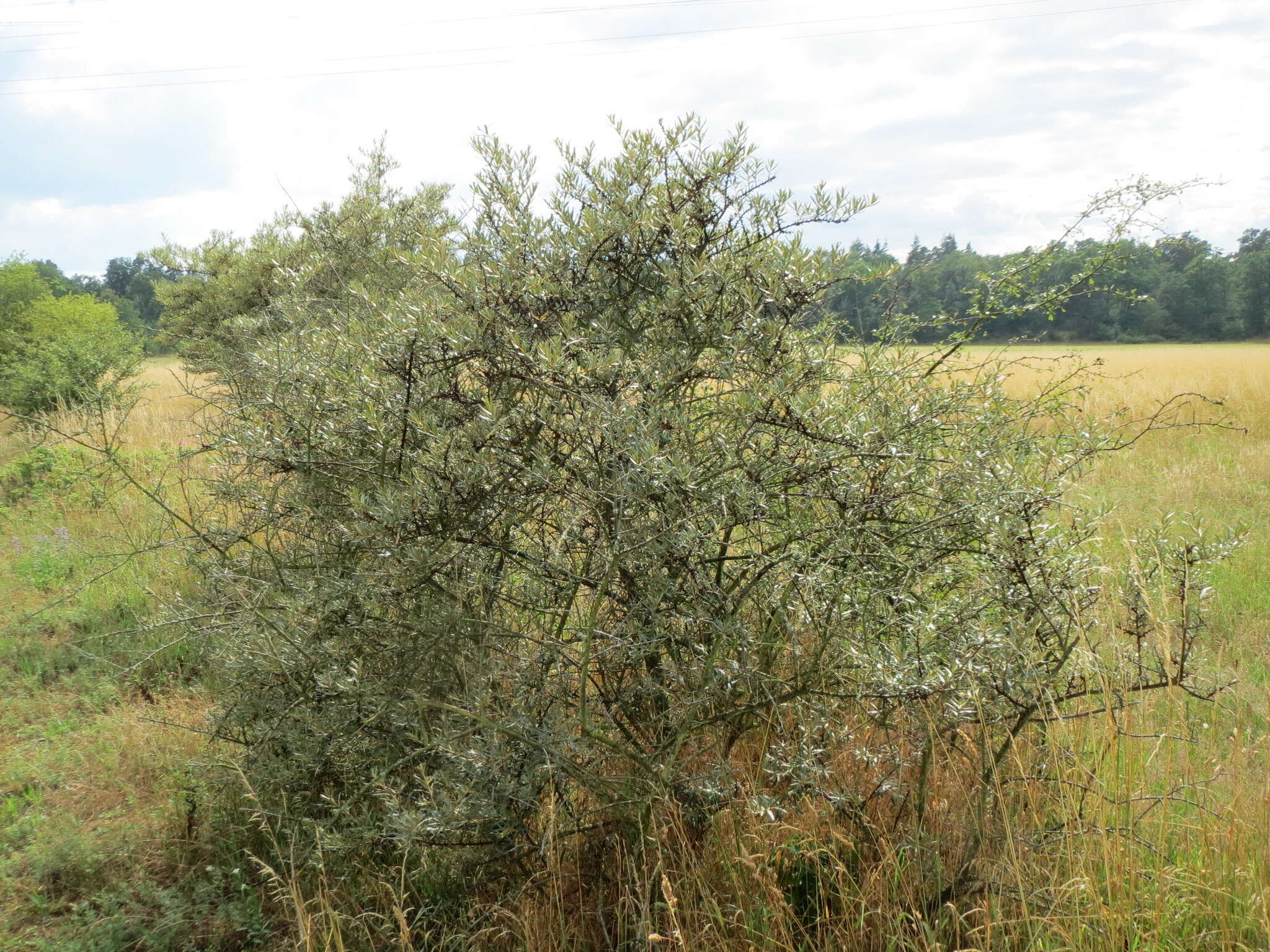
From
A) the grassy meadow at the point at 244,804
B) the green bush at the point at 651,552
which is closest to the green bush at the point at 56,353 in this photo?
the grassy meadow at the point at 244,804

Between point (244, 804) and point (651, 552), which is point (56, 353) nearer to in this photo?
point (244, 804)

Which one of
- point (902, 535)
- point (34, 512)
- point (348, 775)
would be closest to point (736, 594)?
point (902, 535)

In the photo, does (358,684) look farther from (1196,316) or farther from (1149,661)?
(1196,316)

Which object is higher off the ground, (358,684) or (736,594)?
(736,594)

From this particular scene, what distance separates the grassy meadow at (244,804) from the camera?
252 cm

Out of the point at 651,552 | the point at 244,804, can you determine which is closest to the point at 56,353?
the point at 244,804

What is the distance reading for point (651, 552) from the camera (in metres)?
2.52

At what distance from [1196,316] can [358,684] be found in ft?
135

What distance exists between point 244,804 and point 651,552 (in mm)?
2711

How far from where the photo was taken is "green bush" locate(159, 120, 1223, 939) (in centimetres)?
260

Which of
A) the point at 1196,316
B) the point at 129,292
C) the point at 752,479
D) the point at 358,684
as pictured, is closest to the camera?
the point at 752,479

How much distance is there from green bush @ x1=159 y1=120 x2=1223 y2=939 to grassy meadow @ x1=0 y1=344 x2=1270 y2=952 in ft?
0.86

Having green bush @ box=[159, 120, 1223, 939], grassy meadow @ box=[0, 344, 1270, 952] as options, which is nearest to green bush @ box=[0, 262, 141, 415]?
grassy meadow @ box=[0, 344, 1270, 952]

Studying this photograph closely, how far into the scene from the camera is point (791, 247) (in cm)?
280
